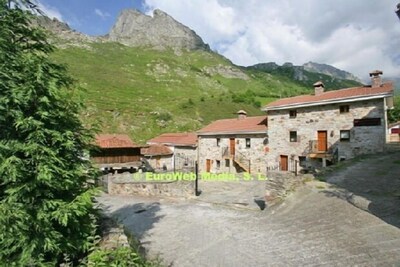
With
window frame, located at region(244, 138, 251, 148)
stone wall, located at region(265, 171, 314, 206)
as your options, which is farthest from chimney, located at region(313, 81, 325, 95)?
stone wall, located at region(265, 171, 314, 206)

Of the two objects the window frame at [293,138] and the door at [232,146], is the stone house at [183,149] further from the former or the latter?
the window frame at [293,138]

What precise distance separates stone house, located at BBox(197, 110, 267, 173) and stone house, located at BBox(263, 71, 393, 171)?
1332mm

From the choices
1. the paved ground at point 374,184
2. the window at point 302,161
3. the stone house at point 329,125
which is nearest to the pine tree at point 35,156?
the paved ground at point 374,184

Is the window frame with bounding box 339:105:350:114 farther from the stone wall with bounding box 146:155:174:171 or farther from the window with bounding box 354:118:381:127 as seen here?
the stone wall with bounding box 146:155:174:171

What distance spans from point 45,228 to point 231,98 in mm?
69142

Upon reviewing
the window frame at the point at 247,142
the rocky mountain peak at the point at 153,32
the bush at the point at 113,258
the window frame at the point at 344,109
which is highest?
the rocky mountain peak at the point at 153,32

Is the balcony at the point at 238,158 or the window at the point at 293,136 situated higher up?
the window at the point at 293,136

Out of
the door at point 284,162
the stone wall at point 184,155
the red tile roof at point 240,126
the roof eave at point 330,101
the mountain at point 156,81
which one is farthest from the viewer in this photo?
the mountain at point 156,81

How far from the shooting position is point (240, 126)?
2986cm

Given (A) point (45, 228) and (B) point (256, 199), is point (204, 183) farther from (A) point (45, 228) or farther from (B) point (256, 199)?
(A) point (45, 228)

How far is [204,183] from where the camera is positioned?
23562 millimetres

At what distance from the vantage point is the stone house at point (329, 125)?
66.7 feet

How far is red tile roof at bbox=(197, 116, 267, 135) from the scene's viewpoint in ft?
91.0

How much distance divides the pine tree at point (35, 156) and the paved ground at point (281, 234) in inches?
163
